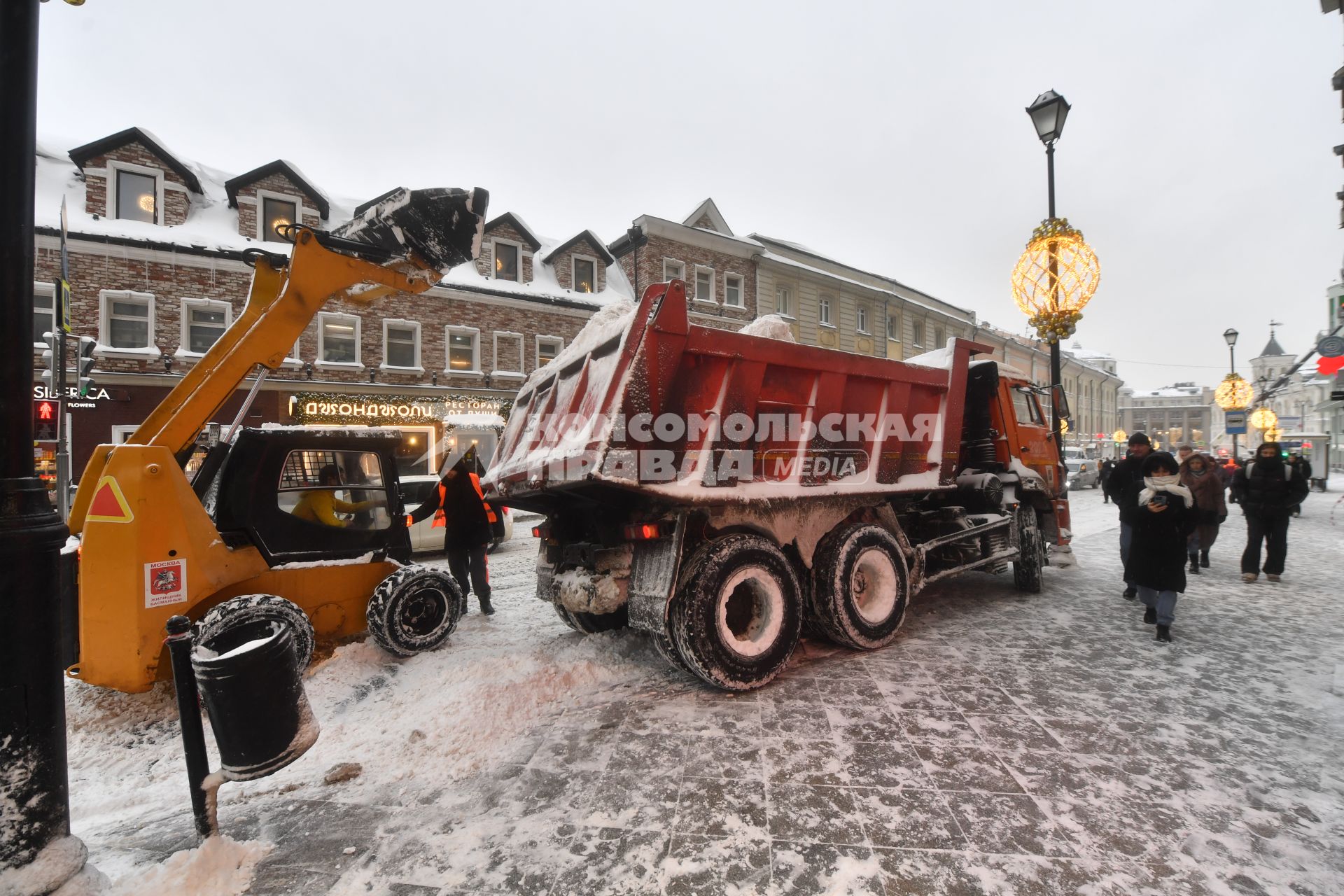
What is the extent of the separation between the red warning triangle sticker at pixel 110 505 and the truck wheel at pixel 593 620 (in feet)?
10.1

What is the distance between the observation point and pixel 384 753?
133 inches

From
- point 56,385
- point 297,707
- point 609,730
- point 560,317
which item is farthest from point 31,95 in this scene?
point 560,317

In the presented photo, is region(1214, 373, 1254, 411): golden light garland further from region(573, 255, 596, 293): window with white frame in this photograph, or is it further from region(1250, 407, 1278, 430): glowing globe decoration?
region(573, 255, 596, 293): window with white frame

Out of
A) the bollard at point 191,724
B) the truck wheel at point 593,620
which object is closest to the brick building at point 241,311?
the truck wheel at point 593,620

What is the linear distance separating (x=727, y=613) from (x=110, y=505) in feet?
13.6

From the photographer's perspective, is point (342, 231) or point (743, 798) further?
point (342, 231)

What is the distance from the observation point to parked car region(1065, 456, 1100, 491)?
2848 cm

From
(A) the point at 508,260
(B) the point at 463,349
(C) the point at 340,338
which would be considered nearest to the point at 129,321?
(C) the point at 340,338

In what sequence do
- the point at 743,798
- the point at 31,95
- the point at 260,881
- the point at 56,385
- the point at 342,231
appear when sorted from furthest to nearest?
the point at 56,385
the point at 342,231
the point at 743,798
the point at 260,881
the point at 31,95

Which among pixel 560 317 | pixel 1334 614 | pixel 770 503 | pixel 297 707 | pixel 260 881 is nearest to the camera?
pixel 260 881

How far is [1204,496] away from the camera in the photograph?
26.2ft

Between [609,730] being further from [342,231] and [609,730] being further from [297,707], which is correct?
[342,231]

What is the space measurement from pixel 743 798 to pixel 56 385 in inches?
540

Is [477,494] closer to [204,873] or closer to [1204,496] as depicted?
[204,873]
